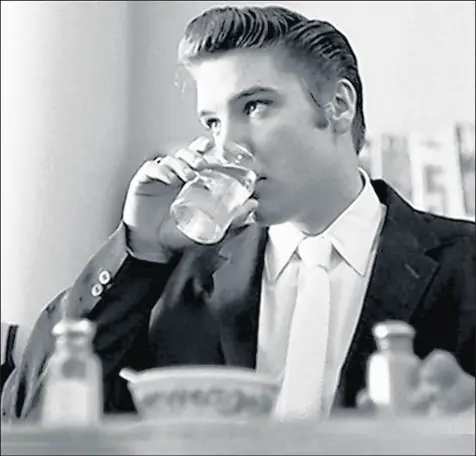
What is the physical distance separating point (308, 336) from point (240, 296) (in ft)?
0.28

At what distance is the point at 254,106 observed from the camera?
1001 millimetres

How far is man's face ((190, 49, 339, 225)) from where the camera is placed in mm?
984

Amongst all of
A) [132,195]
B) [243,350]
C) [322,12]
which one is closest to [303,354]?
[243,350]

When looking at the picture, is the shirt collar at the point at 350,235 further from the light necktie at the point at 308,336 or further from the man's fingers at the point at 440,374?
the man's fingers at the point at 440,374

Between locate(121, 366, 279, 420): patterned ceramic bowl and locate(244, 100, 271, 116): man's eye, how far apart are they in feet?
1.37

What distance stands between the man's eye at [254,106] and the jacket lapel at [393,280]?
0.51 ft

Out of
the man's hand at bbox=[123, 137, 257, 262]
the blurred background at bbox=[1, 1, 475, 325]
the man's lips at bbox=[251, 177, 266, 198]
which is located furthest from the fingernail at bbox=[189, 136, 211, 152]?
the blurred background at bbox=[1, 1, 475, 325]

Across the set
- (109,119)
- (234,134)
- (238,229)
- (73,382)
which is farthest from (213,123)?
(109,119)

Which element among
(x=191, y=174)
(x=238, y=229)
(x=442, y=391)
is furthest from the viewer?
(x=238, y=229)

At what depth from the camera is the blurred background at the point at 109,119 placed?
1.73 m

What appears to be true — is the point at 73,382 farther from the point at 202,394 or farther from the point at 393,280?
the point at 393,280

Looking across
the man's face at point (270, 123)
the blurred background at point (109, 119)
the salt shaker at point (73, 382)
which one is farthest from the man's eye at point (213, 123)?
the blurred background at point (109, 119)

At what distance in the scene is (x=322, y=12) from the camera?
1.84m

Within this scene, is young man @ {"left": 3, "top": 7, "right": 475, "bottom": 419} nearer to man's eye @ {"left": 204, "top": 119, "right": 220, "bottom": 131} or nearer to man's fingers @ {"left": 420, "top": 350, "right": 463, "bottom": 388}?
man's eye @ {"left": 204, "top": 119, "right": 220, "bottom": 131}
